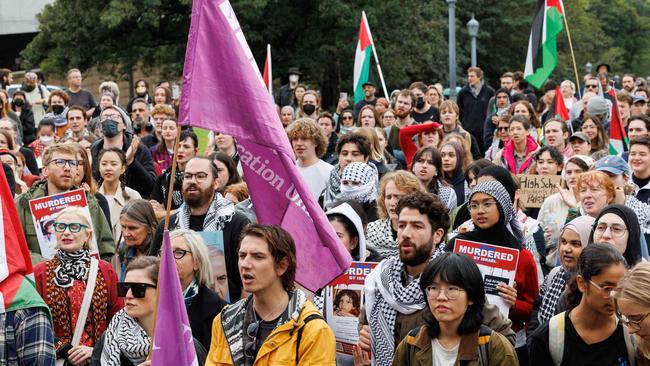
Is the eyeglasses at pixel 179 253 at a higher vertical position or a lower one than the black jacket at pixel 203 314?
higher

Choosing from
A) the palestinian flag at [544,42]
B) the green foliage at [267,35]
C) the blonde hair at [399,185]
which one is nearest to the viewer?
the blonde hair at [399,185]

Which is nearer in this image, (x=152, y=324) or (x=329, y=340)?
(x=329, y=340)

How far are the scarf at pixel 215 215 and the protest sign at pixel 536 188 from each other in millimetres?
2931

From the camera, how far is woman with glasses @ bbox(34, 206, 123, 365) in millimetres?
6469

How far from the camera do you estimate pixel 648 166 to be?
27.8ft

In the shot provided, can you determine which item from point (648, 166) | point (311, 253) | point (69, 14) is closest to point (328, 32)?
point (69, 14)

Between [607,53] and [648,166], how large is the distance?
55146 millimetres

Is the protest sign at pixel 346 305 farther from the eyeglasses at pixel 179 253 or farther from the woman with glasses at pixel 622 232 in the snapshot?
the woman with glasses at pixel 622 232

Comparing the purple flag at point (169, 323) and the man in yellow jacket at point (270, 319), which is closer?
the man in yellow jacket at point (270, 319)

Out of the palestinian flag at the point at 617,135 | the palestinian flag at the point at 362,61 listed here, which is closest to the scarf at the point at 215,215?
the palestinian flag at the point at 617,135

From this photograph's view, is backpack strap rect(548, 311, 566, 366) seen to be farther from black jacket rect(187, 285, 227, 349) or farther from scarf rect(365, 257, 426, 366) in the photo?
black jacket rect(187, 285, 227, 349)

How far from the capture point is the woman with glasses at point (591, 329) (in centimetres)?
Answer: 489

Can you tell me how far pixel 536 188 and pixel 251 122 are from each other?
412 cm

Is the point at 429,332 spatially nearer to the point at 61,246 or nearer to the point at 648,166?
the point at 61,246
